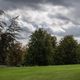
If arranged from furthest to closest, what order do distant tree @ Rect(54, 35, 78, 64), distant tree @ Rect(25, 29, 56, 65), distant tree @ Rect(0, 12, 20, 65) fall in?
distant tree @ Rect(54, 35, 78, 64) < distant tree @ Rect(25, 29, 56, 65) < distant tree @ Rect(0, 12, 20, 65)

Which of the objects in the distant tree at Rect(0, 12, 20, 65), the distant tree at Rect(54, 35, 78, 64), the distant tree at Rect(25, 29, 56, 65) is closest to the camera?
the distant tree at Rect(0, 12, 20, 65)

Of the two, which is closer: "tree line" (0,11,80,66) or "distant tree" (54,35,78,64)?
"tree line" (0,11,80,66)

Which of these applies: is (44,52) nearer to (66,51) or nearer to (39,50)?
(39,50)

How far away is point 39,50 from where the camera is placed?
85.4m

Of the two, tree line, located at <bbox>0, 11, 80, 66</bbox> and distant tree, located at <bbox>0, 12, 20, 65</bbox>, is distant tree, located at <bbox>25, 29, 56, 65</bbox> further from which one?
distant tree, located at <bbox>0, 12, 20, 65</bbox>

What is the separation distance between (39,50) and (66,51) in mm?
16212

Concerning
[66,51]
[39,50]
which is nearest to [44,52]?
[39,50]

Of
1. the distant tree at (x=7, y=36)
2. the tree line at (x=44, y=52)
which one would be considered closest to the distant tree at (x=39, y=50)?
the tree line at (x=44, y=52)

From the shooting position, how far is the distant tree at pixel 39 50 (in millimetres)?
83250

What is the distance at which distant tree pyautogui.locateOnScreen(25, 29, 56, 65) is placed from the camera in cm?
8325

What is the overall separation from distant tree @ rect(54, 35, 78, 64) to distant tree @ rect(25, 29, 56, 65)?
757 cm

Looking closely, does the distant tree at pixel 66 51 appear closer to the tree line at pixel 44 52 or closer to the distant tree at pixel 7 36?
the tree line at pixel 44 52

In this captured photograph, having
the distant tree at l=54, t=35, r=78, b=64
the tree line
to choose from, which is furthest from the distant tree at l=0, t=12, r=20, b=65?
the distant tree at l=54, t=35, r=78, b=64

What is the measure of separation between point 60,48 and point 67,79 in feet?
236
